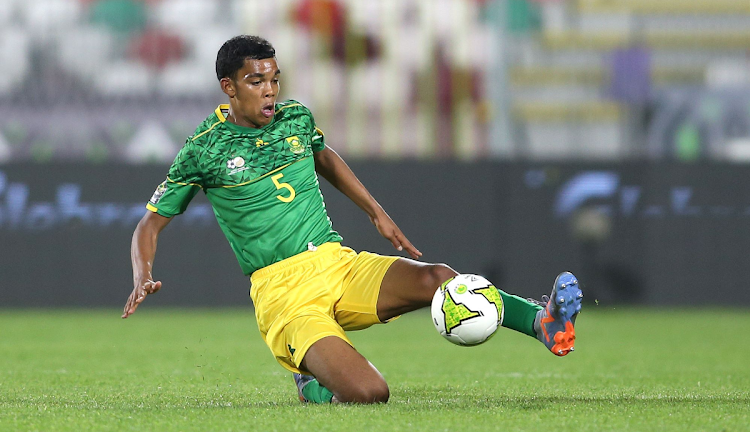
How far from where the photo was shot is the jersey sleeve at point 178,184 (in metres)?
5.19

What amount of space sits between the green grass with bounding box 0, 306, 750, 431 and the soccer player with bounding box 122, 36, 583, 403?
0.40 metres

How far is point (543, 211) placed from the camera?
11102 millimetres

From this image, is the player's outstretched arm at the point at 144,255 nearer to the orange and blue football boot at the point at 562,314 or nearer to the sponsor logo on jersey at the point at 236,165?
the sponsor logo on jersey at the point at 236,165

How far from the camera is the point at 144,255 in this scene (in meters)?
5.00

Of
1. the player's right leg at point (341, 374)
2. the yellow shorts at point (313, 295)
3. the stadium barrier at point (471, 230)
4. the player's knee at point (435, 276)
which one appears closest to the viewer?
the player's right leg at point (341, 374)

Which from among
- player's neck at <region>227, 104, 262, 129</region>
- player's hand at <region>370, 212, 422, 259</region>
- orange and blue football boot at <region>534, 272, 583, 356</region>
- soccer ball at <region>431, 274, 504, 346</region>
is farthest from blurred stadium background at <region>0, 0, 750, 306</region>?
orange and blue football boot at <region>534, 272, 583, 356</region>

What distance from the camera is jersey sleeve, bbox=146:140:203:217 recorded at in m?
5.19

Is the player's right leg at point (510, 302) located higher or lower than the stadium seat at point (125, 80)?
lower

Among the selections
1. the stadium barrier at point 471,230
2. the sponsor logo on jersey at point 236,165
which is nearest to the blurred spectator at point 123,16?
the stadium barrier at point 471,230

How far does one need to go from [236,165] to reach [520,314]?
1.52m

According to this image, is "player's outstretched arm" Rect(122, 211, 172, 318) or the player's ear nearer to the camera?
"player's outstretched arm" Rect(122, 211, 172, 318)

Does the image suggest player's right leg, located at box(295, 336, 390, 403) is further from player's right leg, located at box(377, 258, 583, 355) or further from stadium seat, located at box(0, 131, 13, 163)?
stadium seat, located at box(0, 131, 13, 163)

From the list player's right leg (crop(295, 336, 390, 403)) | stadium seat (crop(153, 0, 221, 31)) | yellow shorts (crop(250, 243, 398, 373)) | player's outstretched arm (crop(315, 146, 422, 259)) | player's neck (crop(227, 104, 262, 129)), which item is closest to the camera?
player's right leg (crop(295, 336, 390, 403))

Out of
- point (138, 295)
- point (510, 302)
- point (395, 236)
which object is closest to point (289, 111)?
point (395, 236)
